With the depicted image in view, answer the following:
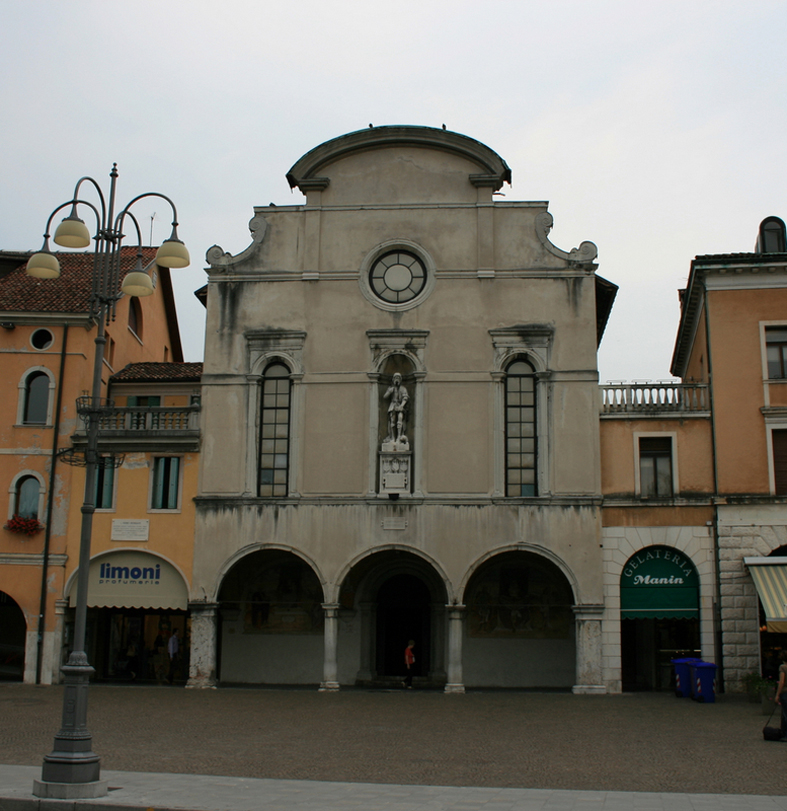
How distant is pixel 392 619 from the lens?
30578 mm

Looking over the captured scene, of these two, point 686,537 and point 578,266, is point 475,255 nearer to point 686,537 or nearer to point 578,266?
point 578,266

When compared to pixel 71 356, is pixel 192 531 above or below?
below

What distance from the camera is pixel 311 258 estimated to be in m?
30.3

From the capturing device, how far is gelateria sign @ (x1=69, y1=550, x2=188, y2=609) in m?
28.9

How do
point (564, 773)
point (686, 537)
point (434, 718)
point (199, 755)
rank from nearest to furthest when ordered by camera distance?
1. point (564, 773)
2. point (199, 755)
3. point (434, 718)
4. point (686, 537)

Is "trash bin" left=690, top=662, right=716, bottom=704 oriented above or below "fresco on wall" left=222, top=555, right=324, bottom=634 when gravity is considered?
below

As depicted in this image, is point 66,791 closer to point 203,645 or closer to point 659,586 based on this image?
point 203,645

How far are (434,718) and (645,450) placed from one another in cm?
1105

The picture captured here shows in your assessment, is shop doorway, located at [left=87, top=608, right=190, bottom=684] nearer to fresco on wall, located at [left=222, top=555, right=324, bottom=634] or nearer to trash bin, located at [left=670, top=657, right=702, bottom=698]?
fresco on wall, located at [left=222, top=555, right=324, bottom=634]

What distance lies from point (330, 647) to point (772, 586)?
1201 cm

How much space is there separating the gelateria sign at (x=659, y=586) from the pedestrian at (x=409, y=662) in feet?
20.0

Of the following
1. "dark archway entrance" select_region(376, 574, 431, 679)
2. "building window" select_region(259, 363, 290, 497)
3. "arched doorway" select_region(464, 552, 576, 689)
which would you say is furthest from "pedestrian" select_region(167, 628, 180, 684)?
"arched doorway" select_region(464, 552, 576, 689)

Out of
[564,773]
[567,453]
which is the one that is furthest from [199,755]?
[567,453]

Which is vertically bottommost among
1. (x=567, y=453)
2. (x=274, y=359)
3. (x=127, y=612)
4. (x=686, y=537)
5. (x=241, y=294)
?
(x=127, y=612)
